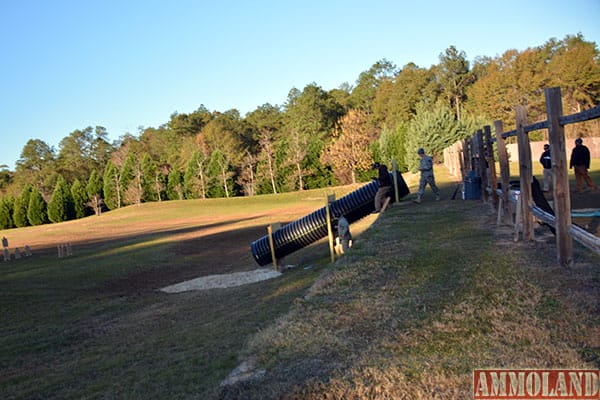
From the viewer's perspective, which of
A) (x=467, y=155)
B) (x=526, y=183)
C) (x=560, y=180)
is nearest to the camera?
(x=560, y=180)

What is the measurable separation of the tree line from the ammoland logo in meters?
48.8

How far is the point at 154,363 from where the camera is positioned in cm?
764

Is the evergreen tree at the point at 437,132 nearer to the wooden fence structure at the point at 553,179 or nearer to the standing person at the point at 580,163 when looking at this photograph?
the standing person at the point at 580,163

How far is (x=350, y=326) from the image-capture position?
622 cm

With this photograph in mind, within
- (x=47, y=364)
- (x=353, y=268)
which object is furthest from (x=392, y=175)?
(x=47, y=364)

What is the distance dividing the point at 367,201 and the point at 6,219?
69.9m

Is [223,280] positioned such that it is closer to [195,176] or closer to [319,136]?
[195,176]

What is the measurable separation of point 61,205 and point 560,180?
72.5 meters

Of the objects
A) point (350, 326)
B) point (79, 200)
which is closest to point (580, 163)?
point (350, 326)

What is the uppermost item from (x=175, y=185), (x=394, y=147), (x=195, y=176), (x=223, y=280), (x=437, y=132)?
(x=437, y=132)

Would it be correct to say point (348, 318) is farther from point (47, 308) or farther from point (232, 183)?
point (232, 183)

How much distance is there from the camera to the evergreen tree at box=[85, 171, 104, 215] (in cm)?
7200

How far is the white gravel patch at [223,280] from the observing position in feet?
51.2

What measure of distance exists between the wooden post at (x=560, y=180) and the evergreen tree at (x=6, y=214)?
7868 centimetres
